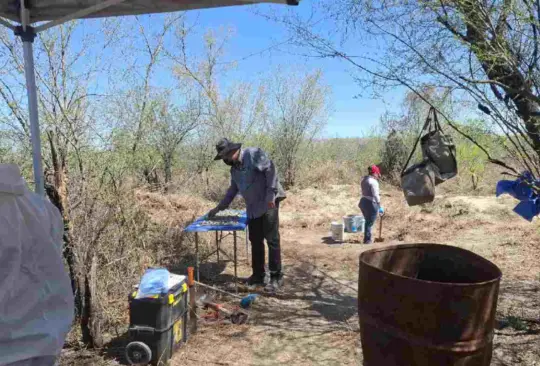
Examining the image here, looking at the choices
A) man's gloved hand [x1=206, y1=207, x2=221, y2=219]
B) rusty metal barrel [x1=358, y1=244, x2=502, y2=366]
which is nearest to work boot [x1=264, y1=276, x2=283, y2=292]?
man's gloved hand [x1=206, y1=207, x2=221, y2=219]

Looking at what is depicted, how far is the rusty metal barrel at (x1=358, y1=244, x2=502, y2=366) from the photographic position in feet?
6.93

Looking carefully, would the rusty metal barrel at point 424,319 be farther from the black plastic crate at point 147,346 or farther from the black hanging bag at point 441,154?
the black plastic crate at point 147,346

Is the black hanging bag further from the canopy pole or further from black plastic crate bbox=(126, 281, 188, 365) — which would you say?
the canopy pole

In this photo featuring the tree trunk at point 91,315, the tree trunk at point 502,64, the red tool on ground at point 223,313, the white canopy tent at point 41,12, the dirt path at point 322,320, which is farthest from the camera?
the red tool on ground at point 223,313

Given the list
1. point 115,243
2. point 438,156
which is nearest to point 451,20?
point 438,156

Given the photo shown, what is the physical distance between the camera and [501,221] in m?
9.24

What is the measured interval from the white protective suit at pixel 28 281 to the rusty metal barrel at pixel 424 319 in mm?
1582

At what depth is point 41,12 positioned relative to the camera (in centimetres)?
281

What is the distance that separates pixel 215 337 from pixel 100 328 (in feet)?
3.52

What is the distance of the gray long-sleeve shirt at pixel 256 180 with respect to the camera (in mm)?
5039

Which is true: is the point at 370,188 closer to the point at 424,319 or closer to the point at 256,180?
the point at 256,180

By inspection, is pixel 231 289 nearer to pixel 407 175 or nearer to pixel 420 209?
pixel 407 175

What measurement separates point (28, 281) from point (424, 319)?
187 centimetres

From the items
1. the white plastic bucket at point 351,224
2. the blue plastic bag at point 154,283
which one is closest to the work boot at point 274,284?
the blue plastic bag at point 154,283
